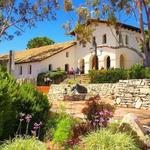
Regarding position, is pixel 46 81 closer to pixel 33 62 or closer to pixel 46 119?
pixel 33 62

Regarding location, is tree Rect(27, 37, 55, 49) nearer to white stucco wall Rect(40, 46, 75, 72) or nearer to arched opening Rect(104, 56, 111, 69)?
white stucco wall Rect(40, 46, 75, 72)

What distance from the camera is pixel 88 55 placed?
46219 millimetres

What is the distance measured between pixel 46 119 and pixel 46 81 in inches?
1230

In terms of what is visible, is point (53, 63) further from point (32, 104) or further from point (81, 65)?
point (32, 104)

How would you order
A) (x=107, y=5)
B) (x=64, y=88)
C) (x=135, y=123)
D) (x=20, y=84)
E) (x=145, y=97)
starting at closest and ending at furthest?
1. (x=135, y=123)
2. (x=20, y=84)
3. (x=145, y=97)
4. (x=107, y=5)
5. (x=64, y=88)

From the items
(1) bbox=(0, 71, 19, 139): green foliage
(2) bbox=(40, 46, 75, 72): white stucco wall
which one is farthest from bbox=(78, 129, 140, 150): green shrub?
(2) bbox=(40, 46, 75, 72): white stucco wall

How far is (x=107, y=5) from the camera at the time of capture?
82.3 ft

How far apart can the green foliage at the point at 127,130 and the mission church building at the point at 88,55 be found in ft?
114

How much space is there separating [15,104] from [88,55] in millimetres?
37858

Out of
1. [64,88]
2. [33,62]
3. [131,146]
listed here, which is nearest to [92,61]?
[33,62]

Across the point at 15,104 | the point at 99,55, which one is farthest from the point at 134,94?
the point at 99,55

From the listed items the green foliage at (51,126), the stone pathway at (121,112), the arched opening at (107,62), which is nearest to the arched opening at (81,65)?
the arched opening at (107,62)

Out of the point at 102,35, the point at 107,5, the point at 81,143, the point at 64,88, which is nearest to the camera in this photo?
the point at 81,143

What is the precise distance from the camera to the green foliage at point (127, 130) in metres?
7.44
